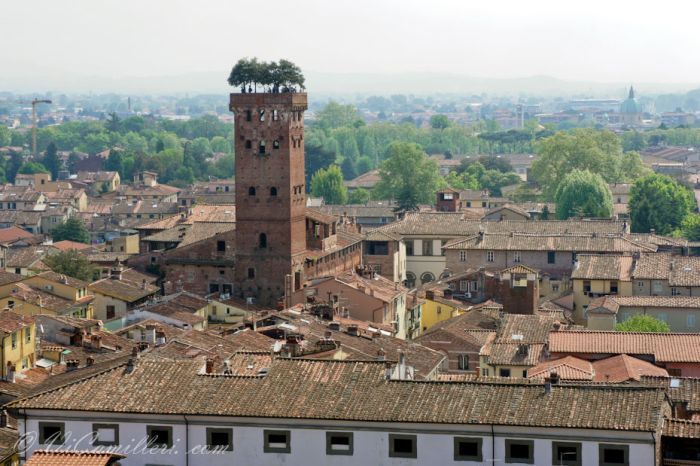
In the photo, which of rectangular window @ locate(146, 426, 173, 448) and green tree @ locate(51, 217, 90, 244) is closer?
rectangular window @ locate(146, 426, 173, 448)

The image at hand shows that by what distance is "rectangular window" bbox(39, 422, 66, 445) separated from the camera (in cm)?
2748

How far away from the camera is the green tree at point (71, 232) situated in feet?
316

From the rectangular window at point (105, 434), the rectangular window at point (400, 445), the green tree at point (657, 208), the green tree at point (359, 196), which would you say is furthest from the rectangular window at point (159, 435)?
the green tree at point (359, 196)

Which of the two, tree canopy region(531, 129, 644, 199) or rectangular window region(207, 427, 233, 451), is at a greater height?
rectangular window region(207, 427, 233, 451)

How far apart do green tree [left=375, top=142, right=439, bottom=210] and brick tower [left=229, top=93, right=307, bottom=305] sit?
5218 cm

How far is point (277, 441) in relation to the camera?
88.3ft

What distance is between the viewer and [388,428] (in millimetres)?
26438

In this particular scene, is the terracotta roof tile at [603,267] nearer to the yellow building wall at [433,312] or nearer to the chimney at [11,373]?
the yellow building wall at [433,312]

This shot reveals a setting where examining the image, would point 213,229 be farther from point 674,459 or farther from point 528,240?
point 674,459

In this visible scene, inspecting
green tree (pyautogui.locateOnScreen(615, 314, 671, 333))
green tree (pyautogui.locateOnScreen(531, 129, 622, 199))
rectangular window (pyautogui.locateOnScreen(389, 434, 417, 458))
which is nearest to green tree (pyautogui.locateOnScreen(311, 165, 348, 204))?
green tree (pyautogui.locateOnScreen(531, 129, 622, 199))

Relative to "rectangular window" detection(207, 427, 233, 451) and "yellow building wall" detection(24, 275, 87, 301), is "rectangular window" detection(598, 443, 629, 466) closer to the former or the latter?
"rectangular window" detection(207, 427, 233, 451)

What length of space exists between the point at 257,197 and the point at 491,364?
19.5 meters

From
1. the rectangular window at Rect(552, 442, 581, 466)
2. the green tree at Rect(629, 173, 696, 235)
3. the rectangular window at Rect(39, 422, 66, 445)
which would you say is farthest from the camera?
the green tree at Rect(629, 173, 696, 235)

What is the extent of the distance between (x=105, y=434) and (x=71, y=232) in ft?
230
